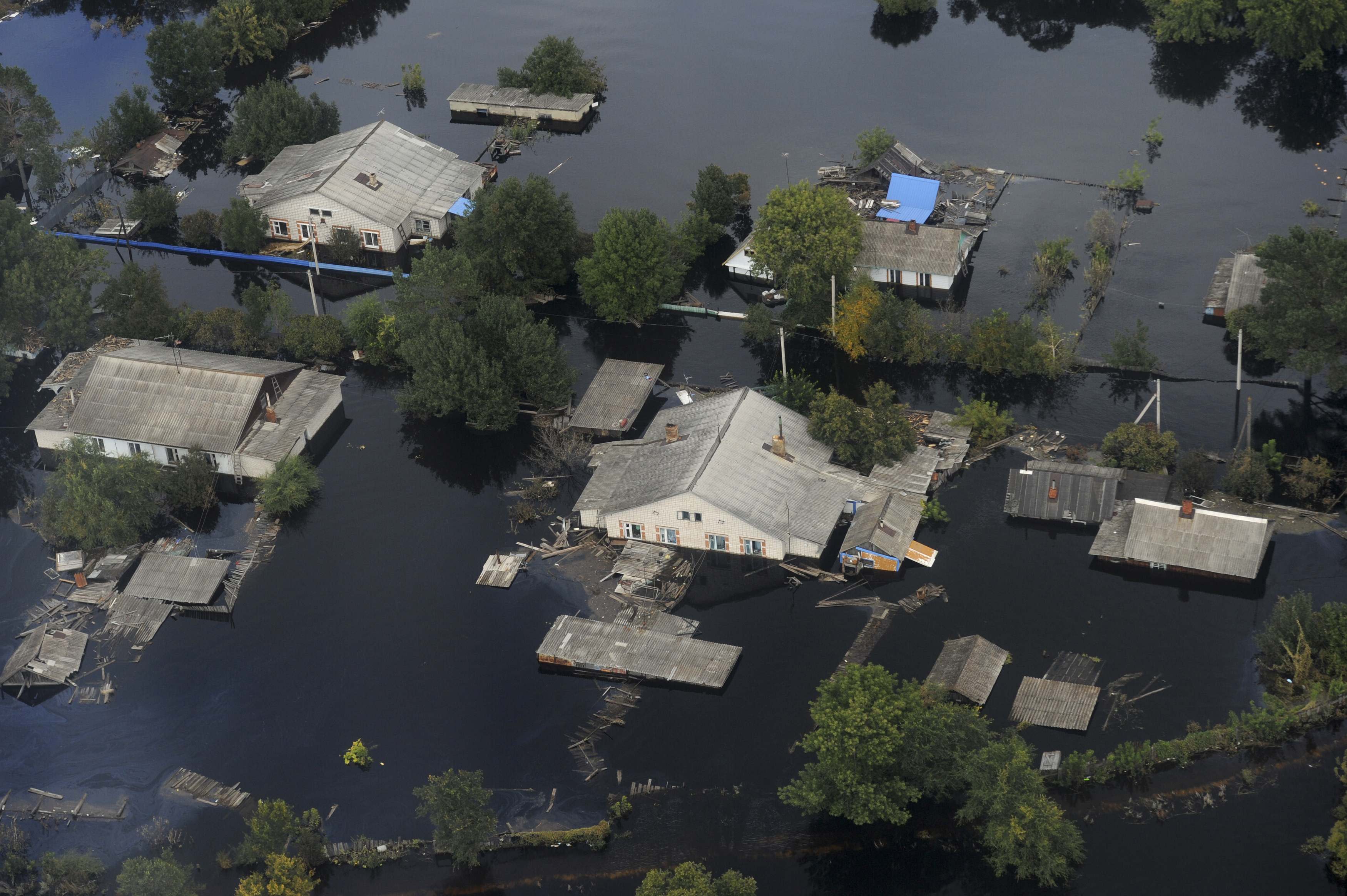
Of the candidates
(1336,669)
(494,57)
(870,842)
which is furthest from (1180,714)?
(494,57)

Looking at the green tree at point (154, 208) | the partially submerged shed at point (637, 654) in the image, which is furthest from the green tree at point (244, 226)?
the partially submerged shed at point (637, 654)

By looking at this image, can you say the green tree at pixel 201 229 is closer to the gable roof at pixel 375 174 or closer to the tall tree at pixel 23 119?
the gable roof at pixel 375 174

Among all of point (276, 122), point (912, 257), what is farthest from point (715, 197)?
point (276, 122)

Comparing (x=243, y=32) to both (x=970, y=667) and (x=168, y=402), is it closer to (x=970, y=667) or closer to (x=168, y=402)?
(x=168, y=402)

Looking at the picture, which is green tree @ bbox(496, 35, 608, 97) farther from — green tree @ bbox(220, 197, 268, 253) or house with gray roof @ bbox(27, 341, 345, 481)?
house with gray roof @ bbox(27, 341, 345, 481)

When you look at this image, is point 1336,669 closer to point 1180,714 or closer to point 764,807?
point 1180,714

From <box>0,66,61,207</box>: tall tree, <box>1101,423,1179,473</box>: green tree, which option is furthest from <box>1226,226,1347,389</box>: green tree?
<box>0,66,61,207</box>: tall tree
